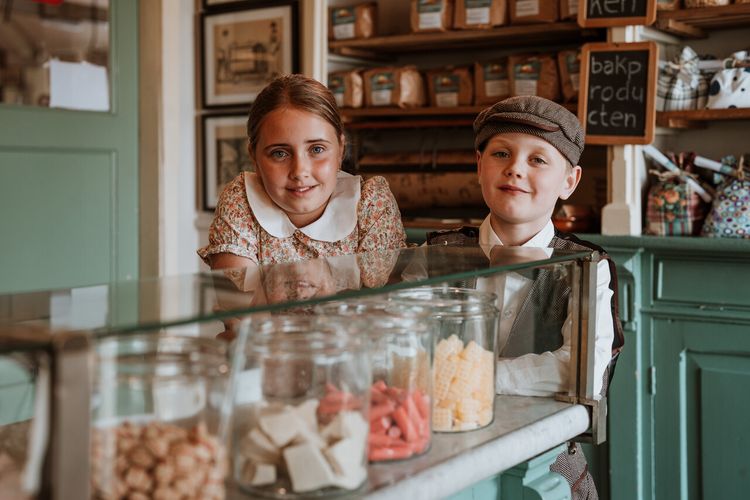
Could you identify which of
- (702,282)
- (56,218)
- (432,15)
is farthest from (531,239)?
(56,218)

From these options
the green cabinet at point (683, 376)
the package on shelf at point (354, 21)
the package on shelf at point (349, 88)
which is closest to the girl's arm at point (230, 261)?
the green cabinet at point (683, 376)

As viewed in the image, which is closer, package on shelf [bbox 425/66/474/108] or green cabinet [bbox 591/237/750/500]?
green cabinet [bbox 591/237/750/500]

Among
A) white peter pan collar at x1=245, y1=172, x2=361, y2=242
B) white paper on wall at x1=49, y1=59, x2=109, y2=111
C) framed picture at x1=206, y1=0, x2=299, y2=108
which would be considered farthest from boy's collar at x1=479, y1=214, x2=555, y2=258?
white paper on wall at x1=49, y1=59, x2=109, y2=111

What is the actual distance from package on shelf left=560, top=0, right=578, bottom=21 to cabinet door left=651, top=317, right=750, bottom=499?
104 cm

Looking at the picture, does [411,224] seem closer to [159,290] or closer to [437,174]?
[437,174]

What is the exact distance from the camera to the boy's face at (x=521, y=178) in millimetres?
1646

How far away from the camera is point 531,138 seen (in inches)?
65.5

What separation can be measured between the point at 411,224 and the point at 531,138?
1699 millimetres

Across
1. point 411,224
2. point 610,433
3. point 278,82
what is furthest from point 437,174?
point 278,82

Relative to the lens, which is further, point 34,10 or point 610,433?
point 34,10

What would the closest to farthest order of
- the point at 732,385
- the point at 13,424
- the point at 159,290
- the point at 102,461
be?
the point at 102,461 < the point at 159,290 < the point at 13,424 < the point at 732,385

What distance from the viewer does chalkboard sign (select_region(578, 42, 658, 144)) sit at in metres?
2.82

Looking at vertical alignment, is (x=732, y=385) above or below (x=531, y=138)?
below

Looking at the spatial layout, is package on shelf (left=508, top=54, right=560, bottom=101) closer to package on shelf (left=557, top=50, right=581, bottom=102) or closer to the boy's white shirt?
package on shelf (left=557, top=50, right=581, bottom=102)
